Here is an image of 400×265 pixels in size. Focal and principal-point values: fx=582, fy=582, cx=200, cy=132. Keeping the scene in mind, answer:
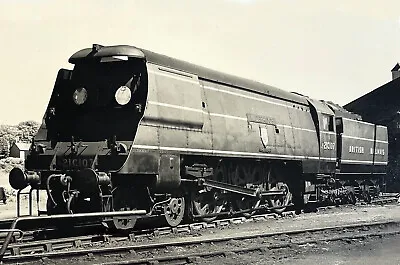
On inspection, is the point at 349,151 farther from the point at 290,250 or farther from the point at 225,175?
the point at 290,250

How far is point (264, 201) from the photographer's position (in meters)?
18.4

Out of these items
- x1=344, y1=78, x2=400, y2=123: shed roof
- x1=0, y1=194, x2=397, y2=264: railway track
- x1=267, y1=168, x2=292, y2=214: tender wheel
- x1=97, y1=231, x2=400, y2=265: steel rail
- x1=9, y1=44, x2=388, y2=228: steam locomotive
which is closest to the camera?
x1=97, y1=231, x2=400, y2=265: steel rail

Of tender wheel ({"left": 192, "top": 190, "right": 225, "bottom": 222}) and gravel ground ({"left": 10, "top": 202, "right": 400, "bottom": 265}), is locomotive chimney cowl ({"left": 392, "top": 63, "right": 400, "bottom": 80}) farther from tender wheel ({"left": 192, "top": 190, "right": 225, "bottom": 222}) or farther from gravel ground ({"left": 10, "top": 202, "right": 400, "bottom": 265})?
tender wheel ({"left": 192, "top": 190, "right": 225, "bottom": 222})

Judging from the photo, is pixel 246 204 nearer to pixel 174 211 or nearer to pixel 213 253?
pixel 174 211

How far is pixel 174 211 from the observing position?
44.5 ft

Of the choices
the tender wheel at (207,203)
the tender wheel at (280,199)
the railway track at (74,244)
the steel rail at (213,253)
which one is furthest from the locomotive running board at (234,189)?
the steel rail at (213,253)

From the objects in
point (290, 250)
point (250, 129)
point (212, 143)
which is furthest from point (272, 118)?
point (290, 250)

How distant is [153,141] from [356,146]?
46.4 ft

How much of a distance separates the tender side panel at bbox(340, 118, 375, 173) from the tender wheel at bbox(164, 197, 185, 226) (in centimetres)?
1053

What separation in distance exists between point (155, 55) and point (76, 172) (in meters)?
3.37

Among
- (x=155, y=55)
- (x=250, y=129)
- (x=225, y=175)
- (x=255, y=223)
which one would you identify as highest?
(x=155, y=55)

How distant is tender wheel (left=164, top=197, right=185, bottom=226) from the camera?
13.3 m

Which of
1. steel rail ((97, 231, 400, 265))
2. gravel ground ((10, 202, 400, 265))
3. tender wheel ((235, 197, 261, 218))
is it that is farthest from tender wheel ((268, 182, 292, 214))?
steel rail ((97, 231, 400, 265))

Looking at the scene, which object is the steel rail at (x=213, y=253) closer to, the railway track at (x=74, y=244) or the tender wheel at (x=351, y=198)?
the railway track at (x=74, y=244)
